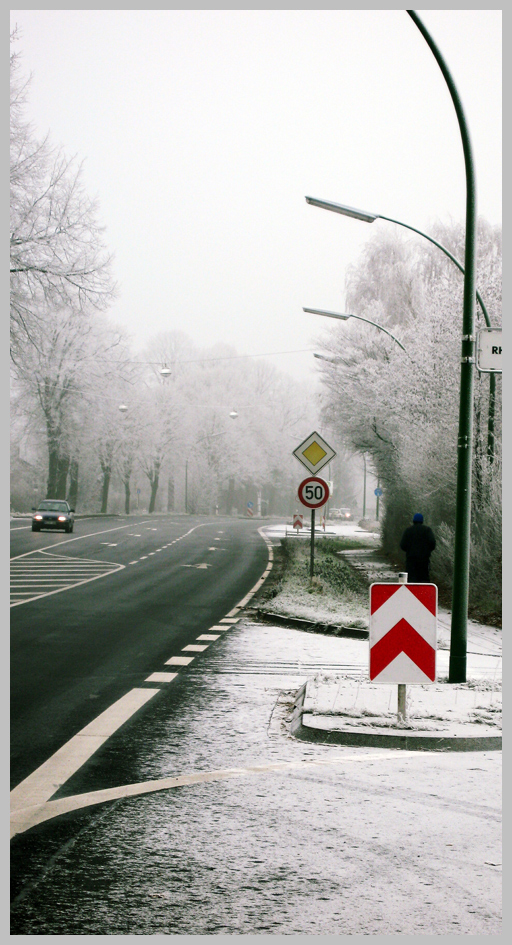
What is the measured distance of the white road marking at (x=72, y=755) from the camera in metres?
6.02

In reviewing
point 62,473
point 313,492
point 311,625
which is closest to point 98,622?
point 311,625

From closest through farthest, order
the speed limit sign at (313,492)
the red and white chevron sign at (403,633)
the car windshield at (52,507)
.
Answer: the red and white chevron sign at (403,633) < the speed limit sign at (313,492) < the car windshield at (52,507)

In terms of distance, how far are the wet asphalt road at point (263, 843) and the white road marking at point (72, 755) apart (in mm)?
100

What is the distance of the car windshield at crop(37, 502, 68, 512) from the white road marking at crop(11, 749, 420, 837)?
36423mm

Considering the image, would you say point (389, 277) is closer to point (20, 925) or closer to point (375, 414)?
point (375, 414)

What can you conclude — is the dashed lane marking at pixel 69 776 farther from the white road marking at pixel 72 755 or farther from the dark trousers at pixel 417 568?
the dark trousers at pixel 417 568

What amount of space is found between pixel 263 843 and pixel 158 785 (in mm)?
1257

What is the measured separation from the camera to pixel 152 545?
119ft

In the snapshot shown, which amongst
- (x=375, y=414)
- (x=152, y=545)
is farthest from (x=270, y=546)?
(x=375, y=414)

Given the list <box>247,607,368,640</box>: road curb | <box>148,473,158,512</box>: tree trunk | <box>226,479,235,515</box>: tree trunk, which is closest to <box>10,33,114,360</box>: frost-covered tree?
<box>247,607,368,640</box>: road curb

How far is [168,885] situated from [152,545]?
32.0 m

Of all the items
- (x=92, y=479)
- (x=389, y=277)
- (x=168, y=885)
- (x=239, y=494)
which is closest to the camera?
(x=168, y=885)

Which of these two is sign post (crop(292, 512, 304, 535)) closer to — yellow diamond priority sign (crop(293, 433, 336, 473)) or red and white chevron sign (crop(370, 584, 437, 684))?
yellow diamond priority sign (crop(293, 433, 336, 473))

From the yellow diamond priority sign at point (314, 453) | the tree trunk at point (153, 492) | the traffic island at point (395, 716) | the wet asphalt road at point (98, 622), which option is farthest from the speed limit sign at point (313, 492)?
the tree trunk at point (153, 492)
